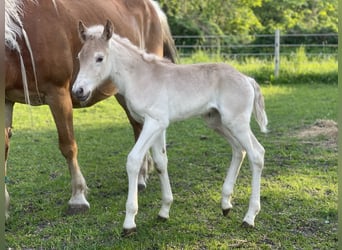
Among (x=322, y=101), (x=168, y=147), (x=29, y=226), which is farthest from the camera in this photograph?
(x=322, y=101)

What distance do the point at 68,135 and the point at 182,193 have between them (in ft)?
3.70

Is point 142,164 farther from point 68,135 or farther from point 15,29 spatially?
point 15,29

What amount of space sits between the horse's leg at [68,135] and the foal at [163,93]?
2.28ft

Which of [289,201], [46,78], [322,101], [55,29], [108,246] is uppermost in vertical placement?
[55,29]

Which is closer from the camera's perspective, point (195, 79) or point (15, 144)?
point (195, 79)

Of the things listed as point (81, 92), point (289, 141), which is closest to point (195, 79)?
point (81, 92)

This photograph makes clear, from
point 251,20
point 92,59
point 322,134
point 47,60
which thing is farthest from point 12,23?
point 251,20

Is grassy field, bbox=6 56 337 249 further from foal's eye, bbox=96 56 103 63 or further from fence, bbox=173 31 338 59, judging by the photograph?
fence, bbox=173 31 338 59

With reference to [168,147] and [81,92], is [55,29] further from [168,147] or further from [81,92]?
[168,147]

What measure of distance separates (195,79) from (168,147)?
2895 millimetres

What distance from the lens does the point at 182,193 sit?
430 cm

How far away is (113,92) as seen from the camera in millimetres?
4512

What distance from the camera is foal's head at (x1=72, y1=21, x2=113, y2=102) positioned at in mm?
2961

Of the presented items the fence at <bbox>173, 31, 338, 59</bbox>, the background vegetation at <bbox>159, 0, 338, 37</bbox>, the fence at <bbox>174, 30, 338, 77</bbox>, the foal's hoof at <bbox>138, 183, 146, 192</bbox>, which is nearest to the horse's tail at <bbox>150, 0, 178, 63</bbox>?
the foal's hoof at <bbox>138, 183, 146, 192</bbox>
